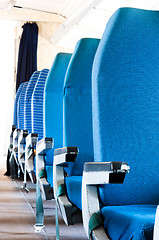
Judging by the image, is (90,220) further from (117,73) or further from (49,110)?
(49,110)

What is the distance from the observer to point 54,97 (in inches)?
98.0

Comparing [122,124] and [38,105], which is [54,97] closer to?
[38,105]

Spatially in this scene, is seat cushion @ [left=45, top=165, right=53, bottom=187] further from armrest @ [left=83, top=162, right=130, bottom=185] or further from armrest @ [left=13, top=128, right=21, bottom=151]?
armrest @ [left=13, top=128, right=21, bottom=151]

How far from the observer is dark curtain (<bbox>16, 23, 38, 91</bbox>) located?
8.48 m

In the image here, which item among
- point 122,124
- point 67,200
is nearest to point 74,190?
point 67,200

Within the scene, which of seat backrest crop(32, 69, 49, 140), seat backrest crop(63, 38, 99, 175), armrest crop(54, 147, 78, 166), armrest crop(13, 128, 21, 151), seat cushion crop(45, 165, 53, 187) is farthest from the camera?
armrest crop(13, 128, 21, 151)

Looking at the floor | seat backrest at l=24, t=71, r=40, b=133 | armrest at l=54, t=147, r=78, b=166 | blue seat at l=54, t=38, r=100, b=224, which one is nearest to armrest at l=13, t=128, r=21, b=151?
seat backrest at l=24, t=71, r=40, b=133

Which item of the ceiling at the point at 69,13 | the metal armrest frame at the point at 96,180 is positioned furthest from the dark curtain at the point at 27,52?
the metal armrest frame at the point at 96,180

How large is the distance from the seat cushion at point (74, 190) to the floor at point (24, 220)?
2.71ft

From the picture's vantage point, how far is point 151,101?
1406 mm

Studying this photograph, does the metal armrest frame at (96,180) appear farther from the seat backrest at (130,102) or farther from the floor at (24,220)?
the floor at (24,220)

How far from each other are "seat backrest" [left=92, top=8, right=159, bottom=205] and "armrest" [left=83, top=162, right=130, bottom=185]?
18 cm

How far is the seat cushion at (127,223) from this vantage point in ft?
2.82

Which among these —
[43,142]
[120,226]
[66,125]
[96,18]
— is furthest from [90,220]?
[96,18]
